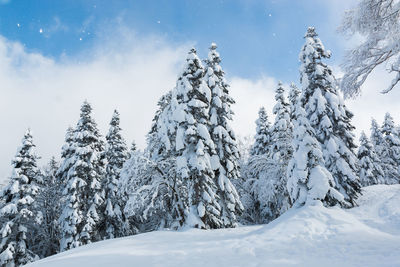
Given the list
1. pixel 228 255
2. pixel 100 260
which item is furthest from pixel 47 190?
pixel 228 255

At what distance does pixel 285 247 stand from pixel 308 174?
24.5ft

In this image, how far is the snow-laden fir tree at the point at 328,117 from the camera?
1759 cm

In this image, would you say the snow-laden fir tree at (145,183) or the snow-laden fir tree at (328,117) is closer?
the snow-laden fir tree at (145,183)

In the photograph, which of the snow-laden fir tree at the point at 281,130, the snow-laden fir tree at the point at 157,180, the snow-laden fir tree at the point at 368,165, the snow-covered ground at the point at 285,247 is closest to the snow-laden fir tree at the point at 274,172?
the snow-laden fir tree at the point at 281,130

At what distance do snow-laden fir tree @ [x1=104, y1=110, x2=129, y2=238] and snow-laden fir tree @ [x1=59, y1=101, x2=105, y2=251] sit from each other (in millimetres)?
792

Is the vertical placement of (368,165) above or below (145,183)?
below

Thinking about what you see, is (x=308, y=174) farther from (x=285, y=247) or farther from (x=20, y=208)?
(x=20, y=208)

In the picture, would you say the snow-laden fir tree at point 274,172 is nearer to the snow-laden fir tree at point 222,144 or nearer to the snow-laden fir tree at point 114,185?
the snow-laden fir tree at point 222,144

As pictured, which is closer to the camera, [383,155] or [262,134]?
[262,134]

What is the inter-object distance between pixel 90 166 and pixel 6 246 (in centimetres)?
906

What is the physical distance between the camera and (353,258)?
674 centimetres

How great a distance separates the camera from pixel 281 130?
2611 centimetres

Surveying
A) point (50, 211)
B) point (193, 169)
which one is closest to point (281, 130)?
point (193, 169)

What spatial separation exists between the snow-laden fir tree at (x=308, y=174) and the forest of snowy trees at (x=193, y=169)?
0.18ft
